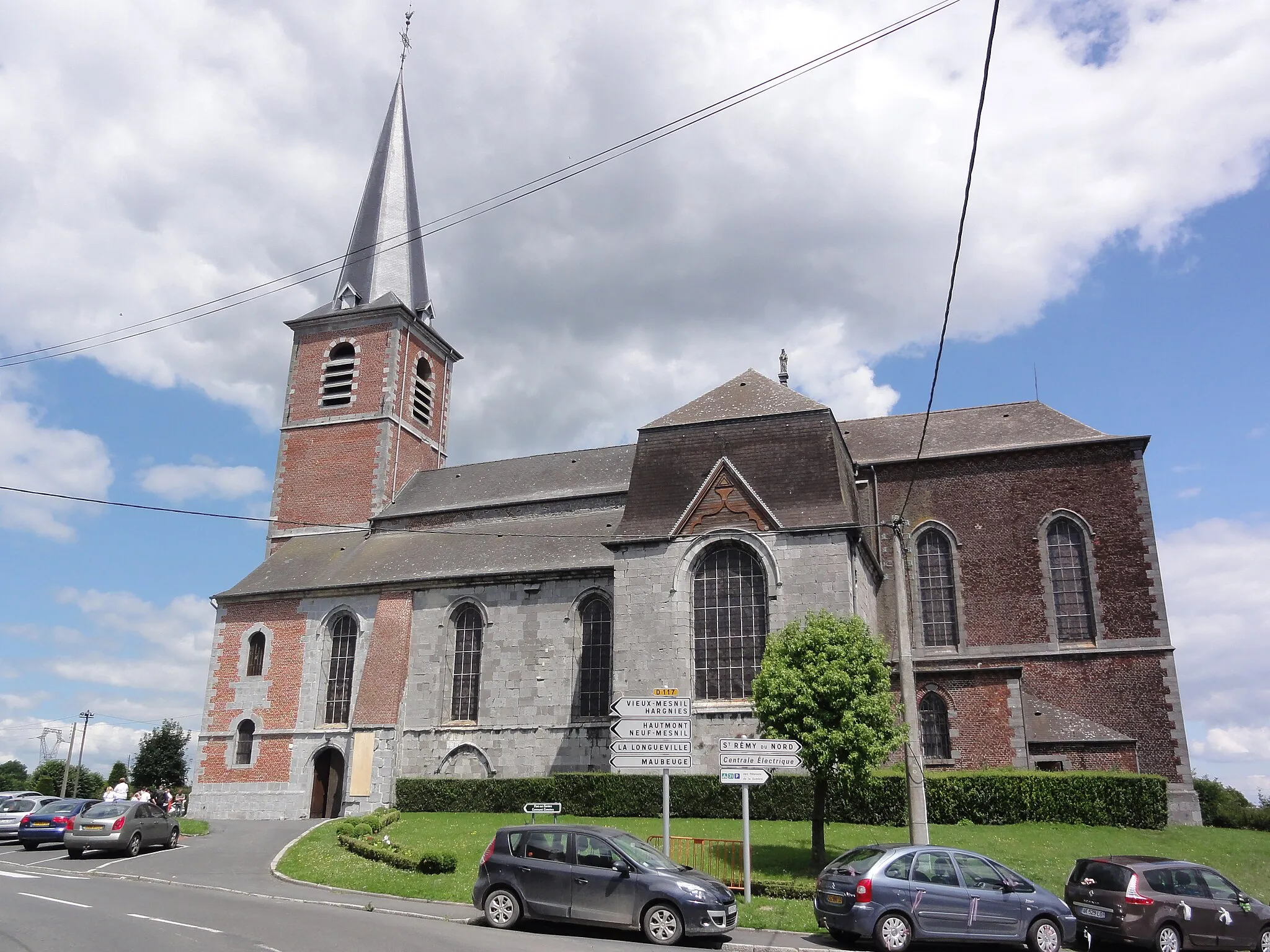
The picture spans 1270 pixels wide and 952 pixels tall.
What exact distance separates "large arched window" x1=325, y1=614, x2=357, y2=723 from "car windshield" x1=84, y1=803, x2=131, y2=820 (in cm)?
1094

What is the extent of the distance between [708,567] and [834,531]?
3474 mm

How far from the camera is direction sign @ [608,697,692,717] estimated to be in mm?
14930

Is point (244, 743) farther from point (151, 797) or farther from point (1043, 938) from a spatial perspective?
point (1043, 938)

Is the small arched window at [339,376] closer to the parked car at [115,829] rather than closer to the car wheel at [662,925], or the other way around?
the parked car at [115,829]

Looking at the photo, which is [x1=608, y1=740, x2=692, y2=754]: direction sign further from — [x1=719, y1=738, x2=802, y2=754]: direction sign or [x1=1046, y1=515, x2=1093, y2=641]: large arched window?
[x1=1046, y1=515, x2=1093, y2=641]: large arched window

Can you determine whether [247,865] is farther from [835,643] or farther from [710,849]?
[835,643]

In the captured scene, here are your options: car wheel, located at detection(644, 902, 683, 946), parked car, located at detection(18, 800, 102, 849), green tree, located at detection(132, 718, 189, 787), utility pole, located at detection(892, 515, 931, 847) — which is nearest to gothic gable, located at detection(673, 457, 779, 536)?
utility pole, located at detection(892, 515, 931, 847)

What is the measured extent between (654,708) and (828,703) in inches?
160

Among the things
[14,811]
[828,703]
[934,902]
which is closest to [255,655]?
[14,811]

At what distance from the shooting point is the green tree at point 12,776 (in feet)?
332

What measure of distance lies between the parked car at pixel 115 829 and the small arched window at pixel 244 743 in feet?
35.6

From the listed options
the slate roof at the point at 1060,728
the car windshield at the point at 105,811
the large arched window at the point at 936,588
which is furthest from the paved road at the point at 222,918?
the large arched window at the point at 936,588

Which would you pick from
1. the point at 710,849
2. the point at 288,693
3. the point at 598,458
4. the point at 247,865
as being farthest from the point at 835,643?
the point at 288,693

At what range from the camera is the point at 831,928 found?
1224 cm
